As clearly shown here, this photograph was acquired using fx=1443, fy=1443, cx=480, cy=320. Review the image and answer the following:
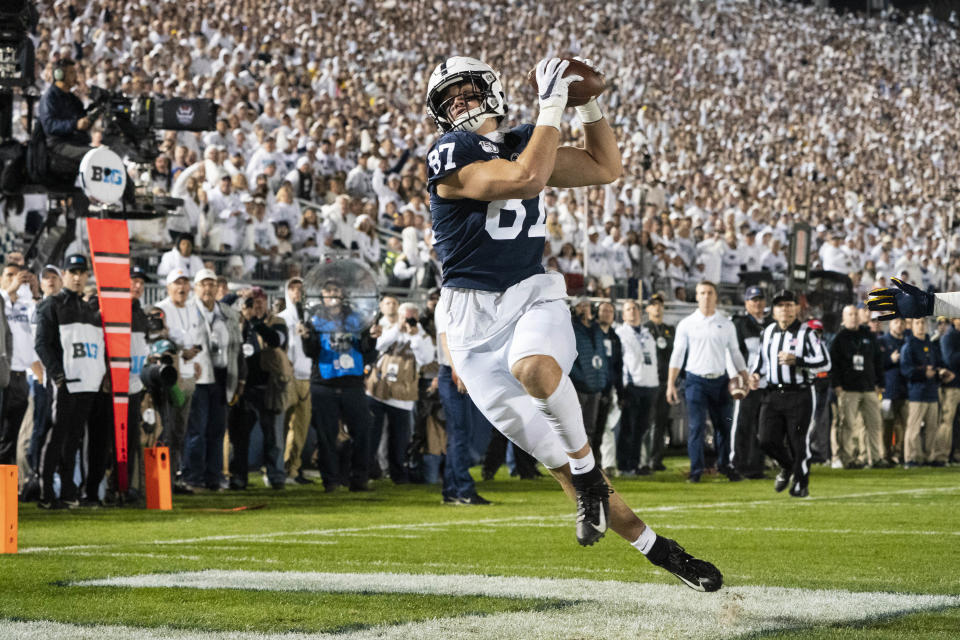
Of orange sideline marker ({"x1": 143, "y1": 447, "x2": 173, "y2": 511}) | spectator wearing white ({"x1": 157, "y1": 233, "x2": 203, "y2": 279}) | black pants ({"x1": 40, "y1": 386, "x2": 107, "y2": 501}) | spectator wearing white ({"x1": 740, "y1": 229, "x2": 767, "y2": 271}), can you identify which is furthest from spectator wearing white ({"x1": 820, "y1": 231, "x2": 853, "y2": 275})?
black pants ({"x1": 40, "y1": 386, "x2": 107, "y2": 501})

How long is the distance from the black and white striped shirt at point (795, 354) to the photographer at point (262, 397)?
456 cm

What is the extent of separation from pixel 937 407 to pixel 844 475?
2778mm

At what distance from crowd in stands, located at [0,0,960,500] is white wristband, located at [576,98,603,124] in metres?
7.35

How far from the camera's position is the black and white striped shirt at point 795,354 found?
12.4 m

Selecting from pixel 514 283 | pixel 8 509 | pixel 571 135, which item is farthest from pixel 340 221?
pixel 514 283

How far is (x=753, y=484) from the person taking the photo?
14492 millimetres

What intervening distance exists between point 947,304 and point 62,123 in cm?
828

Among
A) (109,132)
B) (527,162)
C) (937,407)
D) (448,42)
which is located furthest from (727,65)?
(527,162)

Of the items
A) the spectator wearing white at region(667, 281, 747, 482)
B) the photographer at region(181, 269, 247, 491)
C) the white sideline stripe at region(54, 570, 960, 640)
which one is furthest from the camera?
the spectator wearing white at region(667, 281, 747, 482)

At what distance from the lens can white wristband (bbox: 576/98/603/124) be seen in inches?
234

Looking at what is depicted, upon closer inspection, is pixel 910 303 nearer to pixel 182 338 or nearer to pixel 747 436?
pixel 182 338

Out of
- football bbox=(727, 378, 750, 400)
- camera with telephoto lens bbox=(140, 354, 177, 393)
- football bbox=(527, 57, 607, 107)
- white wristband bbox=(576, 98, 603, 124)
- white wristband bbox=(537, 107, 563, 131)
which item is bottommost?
football bbox=(727, 378, 750, 400)

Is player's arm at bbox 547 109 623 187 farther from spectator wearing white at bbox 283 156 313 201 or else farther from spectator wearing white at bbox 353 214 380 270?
spectator wearing white at bbox 283 156 313 201

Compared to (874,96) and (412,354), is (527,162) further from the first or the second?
(874,96)
